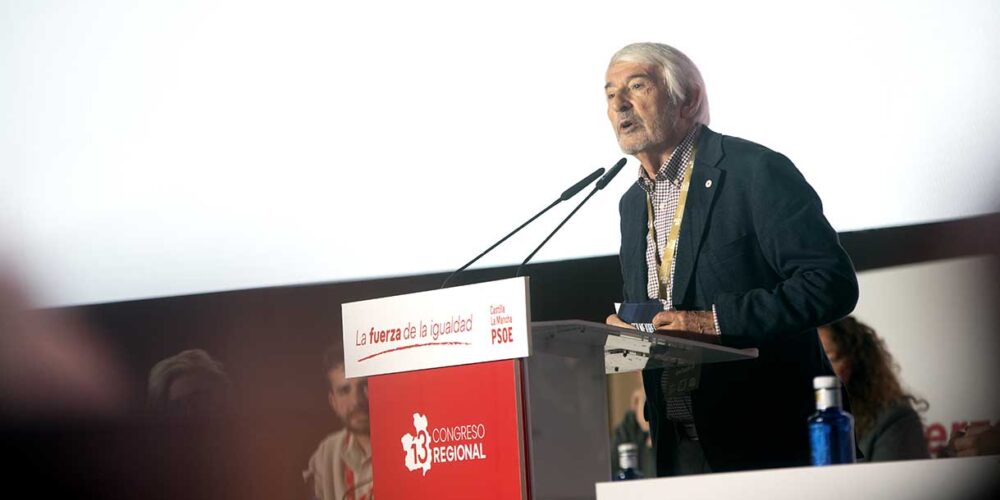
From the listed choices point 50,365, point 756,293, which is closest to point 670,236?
point 756,293

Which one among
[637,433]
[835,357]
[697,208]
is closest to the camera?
[697,208]

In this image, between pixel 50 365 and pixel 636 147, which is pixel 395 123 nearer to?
pixel 636 147

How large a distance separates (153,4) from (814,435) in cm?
340

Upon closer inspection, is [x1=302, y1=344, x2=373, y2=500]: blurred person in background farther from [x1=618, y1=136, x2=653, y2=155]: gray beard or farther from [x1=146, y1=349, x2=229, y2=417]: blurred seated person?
[x1=618, y1=136, x2=653, y2=155]: gray beard

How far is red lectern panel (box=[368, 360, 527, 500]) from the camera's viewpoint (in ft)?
7.12

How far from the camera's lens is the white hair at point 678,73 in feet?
11.4

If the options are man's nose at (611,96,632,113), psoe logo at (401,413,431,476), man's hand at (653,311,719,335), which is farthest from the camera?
man's nose at (611,96,632,113)

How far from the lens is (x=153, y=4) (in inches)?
180

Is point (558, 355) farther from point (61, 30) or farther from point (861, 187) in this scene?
point (61, 30)

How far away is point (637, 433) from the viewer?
12.4 feet

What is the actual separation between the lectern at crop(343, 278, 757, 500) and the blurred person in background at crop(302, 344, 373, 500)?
2028 millimetres

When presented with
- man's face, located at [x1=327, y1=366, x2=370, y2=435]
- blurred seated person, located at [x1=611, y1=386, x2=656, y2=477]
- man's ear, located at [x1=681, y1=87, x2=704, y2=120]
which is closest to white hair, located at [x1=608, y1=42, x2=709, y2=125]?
man's ear, located at [x1=681, y1=87, x2=704, y2=120]

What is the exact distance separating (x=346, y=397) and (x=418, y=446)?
2217 mm

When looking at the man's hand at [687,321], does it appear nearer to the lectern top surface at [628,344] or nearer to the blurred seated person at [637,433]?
the lectern top surface at [628,344]
